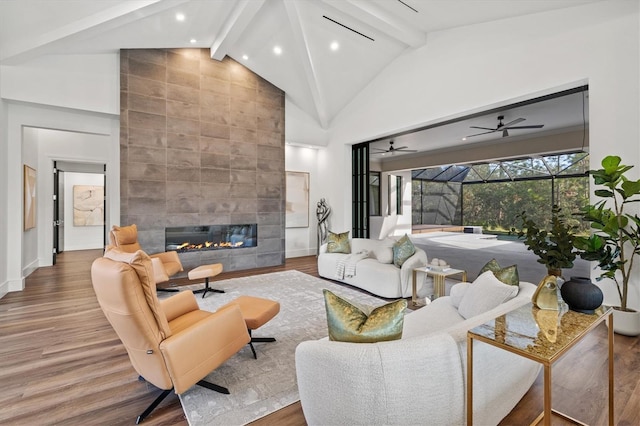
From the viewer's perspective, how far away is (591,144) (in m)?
3.55

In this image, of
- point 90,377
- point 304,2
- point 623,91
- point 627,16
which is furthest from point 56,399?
point 627,16

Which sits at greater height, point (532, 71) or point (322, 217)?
point (532, 71)

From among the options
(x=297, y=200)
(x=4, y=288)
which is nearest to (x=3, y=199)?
(x=4, y=288)

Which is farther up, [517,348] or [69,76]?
[69,76]

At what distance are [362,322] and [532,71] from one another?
4297 millimetres

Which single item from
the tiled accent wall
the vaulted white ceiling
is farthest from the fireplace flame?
the vaulted white ceiling

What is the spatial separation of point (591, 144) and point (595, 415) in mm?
3057

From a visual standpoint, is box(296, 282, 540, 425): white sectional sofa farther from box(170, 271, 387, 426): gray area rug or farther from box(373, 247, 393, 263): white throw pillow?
box(373, 247, 393, 263): white throw pillow

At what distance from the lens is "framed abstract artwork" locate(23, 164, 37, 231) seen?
17.0 ft

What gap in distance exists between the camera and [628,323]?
303 centimetres

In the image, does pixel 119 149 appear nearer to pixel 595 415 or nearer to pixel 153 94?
pixel 153 94

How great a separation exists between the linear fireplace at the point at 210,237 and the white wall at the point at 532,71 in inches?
141

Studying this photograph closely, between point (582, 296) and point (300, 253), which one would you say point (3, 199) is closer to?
point (300, 253)

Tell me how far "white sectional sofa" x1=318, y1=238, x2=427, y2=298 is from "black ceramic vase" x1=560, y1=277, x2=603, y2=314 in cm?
237
